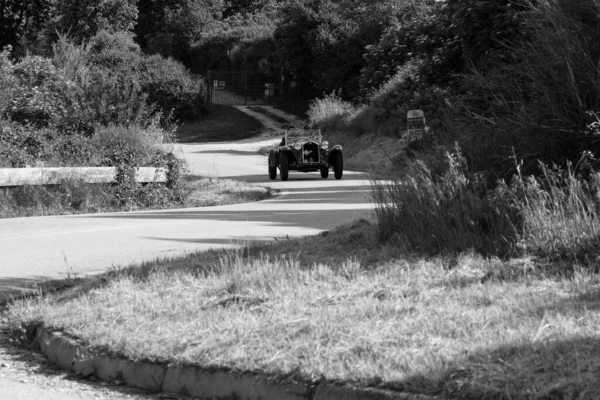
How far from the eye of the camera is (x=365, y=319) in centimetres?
709

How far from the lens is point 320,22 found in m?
56.9

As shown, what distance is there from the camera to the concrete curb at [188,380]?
5823 millimetres

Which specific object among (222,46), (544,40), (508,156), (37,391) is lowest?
(37,391)

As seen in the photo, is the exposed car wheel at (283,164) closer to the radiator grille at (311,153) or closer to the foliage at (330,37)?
the radiator grille at (311,153)

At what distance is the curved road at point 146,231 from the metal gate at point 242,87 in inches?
1610

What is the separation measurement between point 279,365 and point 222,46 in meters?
64.8

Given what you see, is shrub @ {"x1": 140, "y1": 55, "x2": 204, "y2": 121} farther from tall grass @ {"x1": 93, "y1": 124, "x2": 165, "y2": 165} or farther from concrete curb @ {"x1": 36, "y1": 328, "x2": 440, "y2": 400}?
concrete curb @ {"x1": 36, "y1": 328, "x2": 440, "y2": 400}

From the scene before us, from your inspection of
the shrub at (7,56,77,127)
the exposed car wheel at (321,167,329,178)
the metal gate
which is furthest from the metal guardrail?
the metal gate

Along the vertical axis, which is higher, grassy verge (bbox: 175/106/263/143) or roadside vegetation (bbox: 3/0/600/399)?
grassy verge (bbox: 175/106/263/143)

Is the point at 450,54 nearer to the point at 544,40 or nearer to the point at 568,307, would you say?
the point at 544,40

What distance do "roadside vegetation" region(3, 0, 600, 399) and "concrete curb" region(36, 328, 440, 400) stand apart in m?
0.09

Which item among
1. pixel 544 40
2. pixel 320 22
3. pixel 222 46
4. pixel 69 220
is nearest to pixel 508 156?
pixel 544 40

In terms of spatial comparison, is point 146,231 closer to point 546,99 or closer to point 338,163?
point 546,99

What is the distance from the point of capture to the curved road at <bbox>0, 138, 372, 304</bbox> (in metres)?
Answer: 12.0
